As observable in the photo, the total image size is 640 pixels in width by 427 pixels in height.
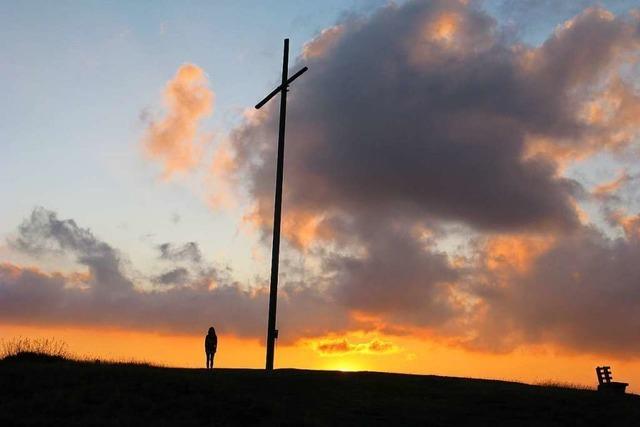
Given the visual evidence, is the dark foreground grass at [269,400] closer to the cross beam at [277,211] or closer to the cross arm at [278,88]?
the cross beam at [277,211]

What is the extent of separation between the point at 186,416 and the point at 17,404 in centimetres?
509

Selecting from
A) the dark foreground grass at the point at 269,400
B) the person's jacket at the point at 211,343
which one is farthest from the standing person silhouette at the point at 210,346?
the dark foreground grass at the point at 269,400

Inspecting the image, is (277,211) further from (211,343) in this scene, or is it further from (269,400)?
(269,400)

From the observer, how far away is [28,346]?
3241 cm

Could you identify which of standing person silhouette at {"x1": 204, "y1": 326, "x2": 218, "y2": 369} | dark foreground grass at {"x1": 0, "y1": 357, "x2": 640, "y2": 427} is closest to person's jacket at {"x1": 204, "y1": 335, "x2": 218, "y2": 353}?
standing person silhouette at {"x1": 204, "y1": 326, "x2": 218, "y2": 369}

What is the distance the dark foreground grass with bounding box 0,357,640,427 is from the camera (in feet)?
71.6

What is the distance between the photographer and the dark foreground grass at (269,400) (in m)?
21.8

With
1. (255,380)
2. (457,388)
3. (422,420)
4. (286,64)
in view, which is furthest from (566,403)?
(286,64)

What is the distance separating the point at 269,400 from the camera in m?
23.9

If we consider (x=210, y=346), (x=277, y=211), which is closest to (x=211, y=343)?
(x=210, y=346)

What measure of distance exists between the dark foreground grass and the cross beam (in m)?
3.75

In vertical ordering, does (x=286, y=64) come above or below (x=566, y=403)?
above

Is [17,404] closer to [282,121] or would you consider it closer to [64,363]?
[64,363]

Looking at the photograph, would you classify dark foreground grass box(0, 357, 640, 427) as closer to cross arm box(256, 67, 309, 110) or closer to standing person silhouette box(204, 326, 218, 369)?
standing person silhouette box(204, 326, 218, 369)
